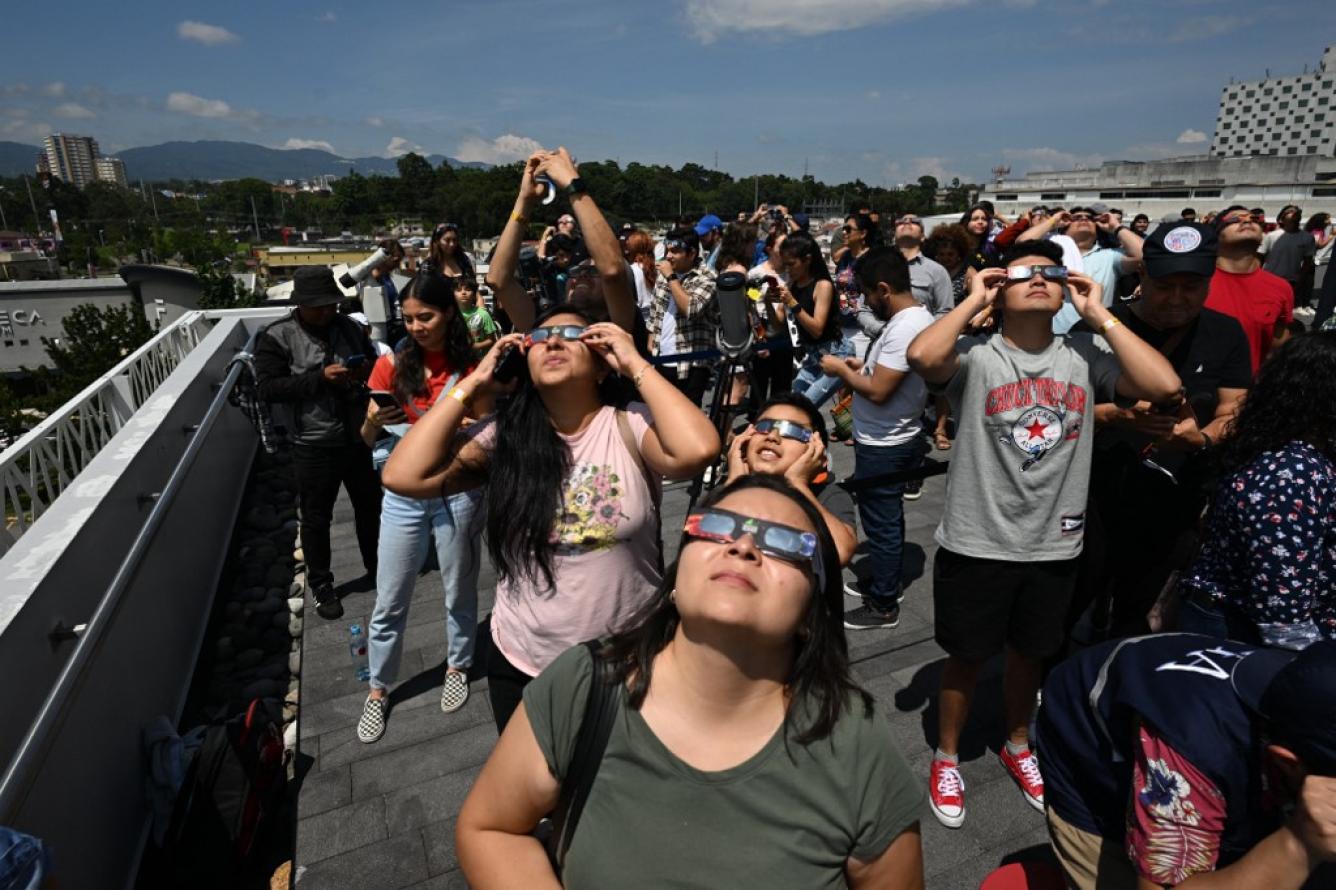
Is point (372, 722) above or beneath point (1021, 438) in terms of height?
beneath

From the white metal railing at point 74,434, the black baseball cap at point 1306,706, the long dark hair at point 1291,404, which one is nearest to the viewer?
the black baseball cap at point 1306,706

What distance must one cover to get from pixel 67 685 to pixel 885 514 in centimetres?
334

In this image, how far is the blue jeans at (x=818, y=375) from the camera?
528 centimetres

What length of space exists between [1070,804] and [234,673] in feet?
14.4

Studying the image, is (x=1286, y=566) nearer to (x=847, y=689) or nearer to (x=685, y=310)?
(x=847, y=689)

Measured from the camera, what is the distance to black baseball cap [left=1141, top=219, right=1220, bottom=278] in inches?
102

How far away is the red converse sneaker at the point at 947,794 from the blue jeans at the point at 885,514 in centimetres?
116

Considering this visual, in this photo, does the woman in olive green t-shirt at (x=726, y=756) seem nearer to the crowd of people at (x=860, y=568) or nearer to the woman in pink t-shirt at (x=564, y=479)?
the crowd of people at (x=860, y=568)

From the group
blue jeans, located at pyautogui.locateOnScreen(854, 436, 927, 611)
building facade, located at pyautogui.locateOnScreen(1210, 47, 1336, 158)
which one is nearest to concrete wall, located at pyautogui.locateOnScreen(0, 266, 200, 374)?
blue jeans, located at pyautogui.locateOnScreen(854, 436, 927, 611)

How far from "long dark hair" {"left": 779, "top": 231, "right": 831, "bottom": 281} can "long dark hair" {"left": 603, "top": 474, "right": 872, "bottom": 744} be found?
402cm

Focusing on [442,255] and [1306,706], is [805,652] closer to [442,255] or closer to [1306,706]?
[1306,706]

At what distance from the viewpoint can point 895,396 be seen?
3654 millimetres

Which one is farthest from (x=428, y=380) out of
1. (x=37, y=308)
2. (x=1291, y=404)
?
(x=37, y=308)

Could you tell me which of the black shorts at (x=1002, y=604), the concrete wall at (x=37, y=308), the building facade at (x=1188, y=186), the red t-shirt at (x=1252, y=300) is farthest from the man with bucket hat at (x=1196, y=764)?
the building facade at (x=1188, y=186)
